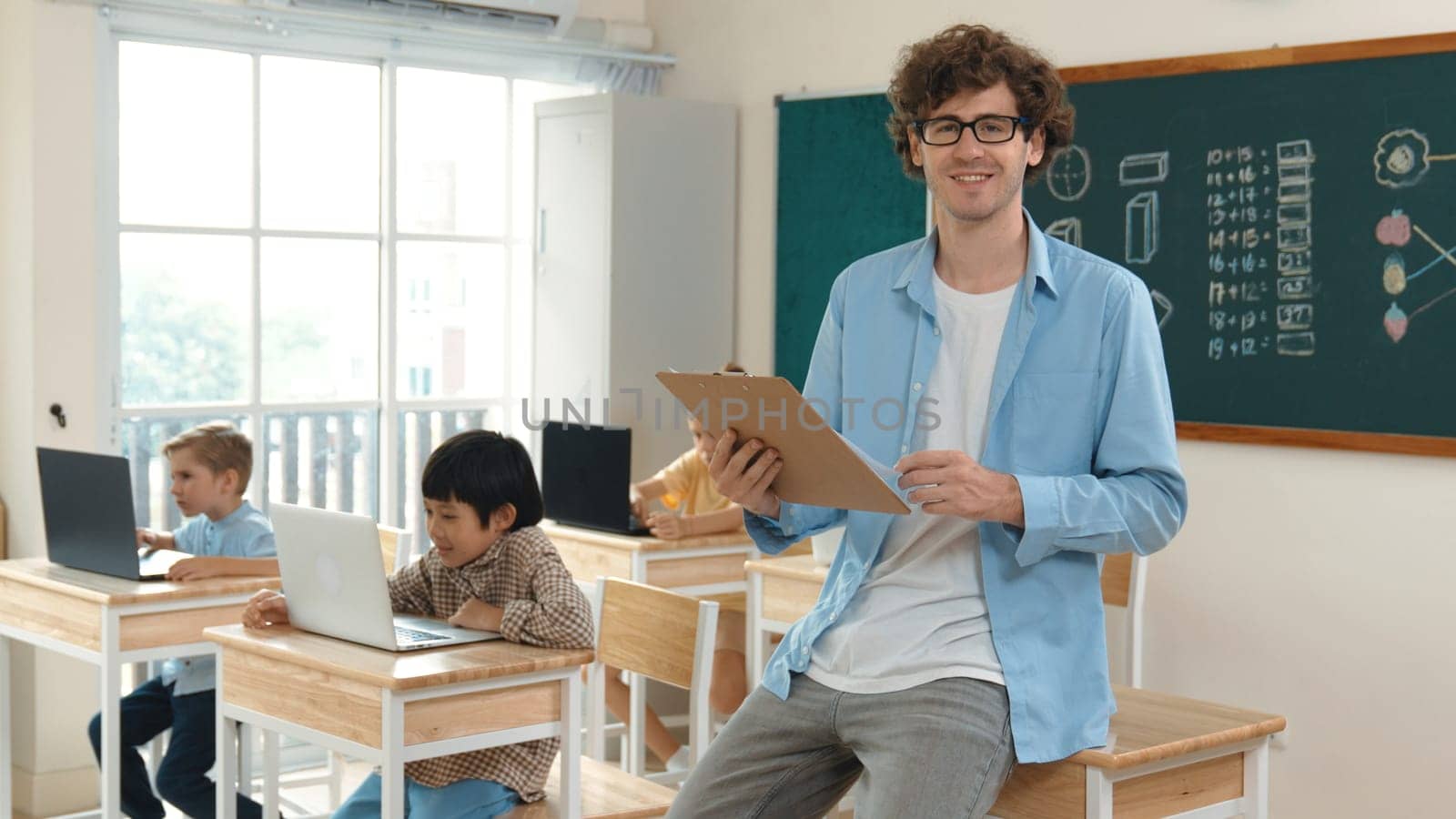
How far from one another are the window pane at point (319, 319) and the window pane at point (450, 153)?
24 centimetres

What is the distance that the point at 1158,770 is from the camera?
2.08 meters

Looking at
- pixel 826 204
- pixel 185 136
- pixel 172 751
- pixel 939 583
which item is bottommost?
pixel 172 751

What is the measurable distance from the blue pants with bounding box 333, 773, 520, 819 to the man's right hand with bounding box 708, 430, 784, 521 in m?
0.92

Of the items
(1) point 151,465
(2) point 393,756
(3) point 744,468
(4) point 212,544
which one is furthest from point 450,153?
(3) point 744,468

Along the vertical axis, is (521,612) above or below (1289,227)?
below

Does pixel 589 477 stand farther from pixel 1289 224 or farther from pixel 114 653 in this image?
pixel 1289 224

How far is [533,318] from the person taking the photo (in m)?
5.10

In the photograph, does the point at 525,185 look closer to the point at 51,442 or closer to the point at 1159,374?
the point at 51,442

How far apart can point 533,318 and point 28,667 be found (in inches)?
71.7

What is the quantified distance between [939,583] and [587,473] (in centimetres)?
245

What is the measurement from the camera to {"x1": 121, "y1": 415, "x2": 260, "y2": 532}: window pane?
4379mm

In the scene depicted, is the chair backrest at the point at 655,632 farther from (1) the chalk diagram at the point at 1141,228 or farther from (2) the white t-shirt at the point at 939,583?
(1) the chalk diagram at the point at 1141,228

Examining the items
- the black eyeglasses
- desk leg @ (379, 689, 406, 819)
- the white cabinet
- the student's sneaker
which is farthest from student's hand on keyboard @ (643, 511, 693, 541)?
the black eyeglasses

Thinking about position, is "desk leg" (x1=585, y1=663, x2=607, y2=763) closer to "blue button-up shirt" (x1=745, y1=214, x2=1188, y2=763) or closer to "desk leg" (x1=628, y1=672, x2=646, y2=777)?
"desk leg" (x1=628, y1=672, x2=646, y2=777)
